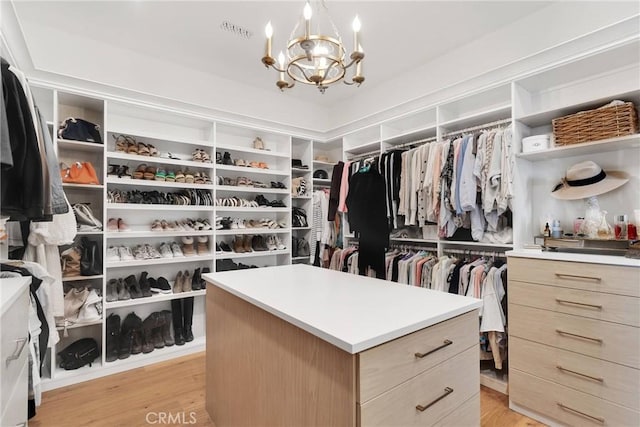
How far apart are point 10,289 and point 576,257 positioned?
2.69m

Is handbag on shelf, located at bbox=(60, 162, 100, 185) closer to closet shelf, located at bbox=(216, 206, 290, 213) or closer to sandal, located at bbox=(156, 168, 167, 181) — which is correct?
sandal, located at bbox=(156, 168, 167, 181)

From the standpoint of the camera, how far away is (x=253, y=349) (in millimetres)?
1306

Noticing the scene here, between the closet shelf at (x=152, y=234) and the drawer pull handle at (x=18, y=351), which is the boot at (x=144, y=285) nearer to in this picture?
the closet shelf at (x=152, y=234)

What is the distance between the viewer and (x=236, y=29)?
248 cm

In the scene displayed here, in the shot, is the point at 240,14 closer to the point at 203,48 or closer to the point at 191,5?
the point at 191,5

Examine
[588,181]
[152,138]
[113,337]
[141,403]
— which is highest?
[152,138]

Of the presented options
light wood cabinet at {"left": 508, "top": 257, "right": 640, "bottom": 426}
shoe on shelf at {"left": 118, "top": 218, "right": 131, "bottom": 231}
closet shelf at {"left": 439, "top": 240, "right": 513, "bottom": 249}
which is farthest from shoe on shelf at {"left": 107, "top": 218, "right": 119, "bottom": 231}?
light wood cabinet at {"left": 508, "top": 257, "right": 640, "bottom": 426}

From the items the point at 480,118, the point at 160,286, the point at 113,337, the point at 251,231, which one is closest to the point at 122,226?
the point at 160,286

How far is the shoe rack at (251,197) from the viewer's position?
3201 millimetres

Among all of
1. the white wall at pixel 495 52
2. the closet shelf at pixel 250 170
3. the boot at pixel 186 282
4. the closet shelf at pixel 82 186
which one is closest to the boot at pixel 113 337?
the boot at pixel 186 282

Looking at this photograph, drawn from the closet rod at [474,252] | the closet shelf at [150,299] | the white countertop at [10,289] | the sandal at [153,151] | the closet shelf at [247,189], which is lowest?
the closet shelf at [150,299]

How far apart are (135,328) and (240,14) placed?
2.77 meters

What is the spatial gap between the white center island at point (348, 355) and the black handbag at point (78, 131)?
1898 millimetres

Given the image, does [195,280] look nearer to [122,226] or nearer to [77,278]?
[122,226]
